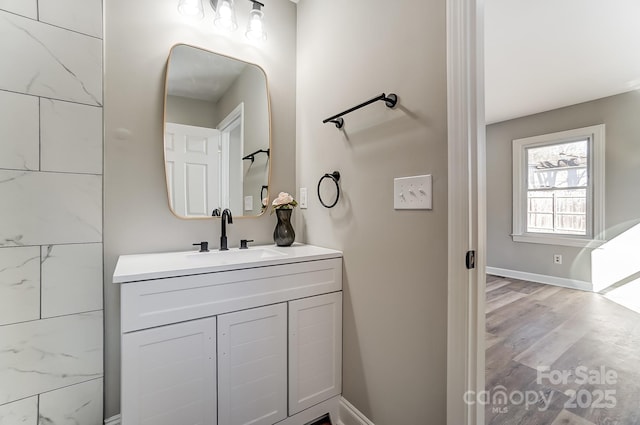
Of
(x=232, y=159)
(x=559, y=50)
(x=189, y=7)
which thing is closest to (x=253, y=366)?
(x=232, y=159)

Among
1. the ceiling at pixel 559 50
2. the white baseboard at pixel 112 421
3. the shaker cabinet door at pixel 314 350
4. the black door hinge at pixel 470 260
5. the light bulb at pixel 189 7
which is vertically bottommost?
the white baseboard at pixel 112 421

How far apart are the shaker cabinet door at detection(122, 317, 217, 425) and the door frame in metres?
0.91

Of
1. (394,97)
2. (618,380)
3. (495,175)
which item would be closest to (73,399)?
(394,97)

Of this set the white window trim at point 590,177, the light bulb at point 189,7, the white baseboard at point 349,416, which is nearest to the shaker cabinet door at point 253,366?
the white baseboard at point 349,416

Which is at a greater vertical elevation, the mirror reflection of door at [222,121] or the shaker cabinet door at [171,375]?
the mirror reflection of door at [222,121]

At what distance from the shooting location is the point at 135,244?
1355mm

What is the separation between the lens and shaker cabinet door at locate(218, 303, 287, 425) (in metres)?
1.12

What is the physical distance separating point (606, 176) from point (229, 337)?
4.86 metres

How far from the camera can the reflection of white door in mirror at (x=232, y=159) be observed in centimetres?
159

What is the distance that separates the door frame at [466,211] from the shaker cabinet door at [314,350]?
61 centimetres

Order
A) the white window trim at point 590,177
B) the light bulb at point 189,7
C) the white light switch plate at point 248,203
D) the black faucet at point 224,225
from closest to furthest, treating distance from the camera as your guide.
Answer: the light bulb at point 189,7
the black faucet at point 224,225
the white light switch plate at point 248,203
the white window trim at point 590,177

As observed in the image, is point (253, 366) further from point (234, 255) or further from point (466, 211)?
point (466, 211)

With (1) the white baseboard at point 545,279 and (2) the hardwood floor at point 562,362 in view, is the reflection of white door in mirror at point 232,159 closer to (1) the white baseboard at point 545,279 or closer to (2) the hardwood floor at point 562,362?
(2) the hardwood floor at point 562,362

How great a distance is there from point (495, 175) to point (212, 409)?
5043 millimetres
